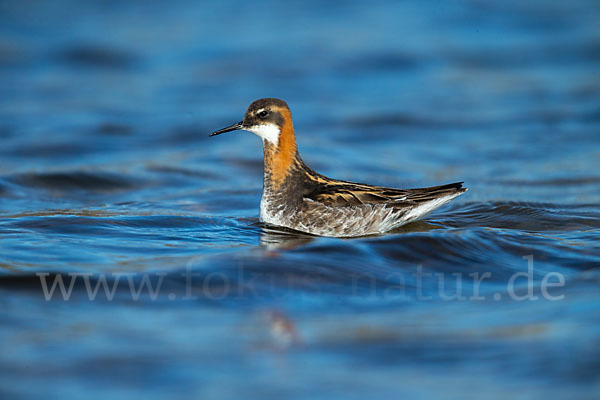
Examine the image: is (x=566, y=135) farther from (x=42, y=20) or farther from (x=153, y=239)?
(x=42, y=20)

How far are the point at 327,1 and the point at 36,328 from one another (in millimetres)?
16006

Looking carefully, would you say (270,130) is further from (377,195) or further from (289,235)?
(377,195)

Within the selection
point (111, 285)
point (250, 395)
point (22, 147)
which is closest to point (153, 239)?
point (111, 285)

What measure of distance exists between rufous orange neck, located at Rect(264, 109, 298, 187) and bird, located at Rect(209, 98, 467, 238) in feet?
0.03

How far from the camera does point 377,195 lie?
7559 mm

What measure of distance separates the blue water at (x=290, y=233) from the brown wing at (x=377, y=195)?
0.43 metres

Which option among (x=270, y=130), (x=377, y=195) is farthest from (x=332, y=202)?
(x=270, y=130)

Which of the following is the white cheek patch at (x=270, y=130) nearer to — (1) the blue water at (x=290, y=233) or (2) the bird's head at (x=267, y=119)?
(2) the bird's head at (x=267, y=119)

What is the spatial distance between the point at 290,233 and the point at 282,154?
92cm

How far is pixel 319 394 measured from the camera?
4262 millimetres

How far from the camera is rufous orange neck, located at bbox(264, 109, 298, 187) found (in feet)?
26.2

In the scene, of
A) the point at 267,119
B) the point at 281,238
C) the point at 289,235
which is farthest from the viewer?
the point at 267,119

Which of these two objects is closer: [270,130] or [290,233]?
[290,233]

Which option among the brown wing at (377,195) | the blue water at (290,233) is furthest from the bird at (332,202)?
the blue water at (290,233)
